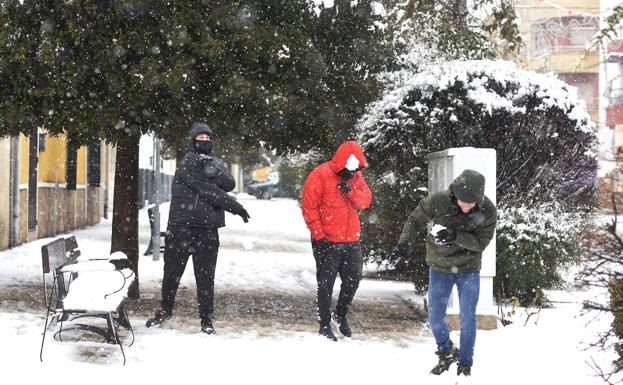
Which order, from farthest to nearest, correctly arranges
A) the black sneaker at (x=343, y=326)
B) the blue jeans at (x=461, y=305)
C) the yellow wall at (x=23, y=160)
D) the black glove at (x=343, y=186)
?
the yellow wall at (x=23, y=160) < the black sneaker at (x=343, y=326) < the black glove at (x=343, y=186) < the blue jeans at (x=461, y=305)

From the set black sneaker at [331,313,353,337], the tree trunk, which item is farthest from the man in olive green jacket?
the tree trunk

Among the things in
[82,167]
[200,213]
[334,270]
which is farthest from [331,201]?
[82,167]

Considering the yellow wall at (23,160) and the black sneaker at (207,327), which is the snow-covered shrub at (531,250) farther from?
the yellow wall at (23,160)

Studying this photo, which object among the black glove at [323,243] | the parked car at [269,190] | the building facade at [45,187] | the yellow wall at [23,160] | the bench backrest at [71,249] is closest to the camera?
the bench backrest at [71,249]

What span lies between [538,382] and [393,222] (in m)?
4.55

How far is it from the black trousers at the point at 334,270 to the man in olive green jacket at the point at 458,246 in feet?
3.92

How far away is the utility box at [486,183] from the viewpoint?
7.54m

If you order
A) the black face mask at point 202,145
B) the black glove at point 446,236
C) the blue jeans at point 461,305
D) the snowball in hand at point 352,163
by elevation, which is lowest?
the blue jeans at point 461,305

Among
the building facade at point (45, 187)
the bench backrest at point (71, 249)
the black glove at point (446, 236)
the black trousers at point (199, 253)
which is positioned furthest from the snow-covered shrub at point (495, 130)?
the building facade at point (45, 187)

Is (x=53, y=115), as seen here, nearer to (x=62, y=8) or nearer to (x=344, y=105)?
(x=62, y=8)

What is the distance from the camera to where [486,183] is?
7.60 metres

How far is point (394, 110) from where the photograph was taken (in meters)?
10.4

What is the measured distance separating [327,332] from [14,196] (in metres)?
9.26

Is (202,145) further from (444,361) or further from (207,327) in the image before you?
(444,361)
